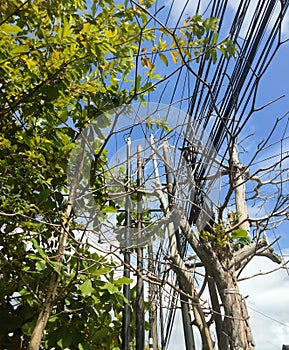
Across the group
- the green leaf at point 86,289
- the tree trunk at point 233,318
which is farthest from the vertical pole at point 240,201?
the green leaf at point 86,289

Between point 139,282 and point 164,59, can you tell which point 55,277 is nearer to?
point 139,282

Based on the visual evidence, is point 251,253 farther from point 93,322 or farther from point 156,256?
point 93,322

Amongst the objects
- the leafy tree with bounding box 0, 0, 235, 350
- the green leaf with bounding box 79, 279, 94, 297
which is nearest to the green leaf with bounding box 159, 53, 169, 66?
the leafy tree with bounding box 0, 0, 235, 350

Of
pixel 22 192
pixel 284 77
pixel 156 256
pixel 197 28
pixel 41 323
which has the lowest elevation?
pixel 41 323

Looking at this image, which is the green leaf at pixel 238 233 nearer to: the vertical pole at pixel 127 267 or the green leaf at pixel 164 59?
the vertical pole at pixel 127 267

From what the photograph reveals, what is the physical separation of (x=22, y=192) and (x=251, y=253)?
3.66 feet

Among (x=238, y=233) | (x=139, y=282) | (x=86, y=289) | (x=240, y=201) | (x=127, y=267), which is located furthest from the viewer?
(x=240, y=201)

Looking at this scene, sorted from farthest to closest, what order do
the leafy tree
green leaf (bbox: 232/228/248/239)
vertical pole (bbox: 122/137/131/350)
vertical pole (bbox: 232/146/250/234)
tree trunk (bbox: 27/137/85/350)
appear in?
vertical pole (bbox: 232/146/250/234) → green leaf (bbox: 232/228/248/239) → vertical pole (bbox: 122/137/131/350) → the leafy tree → tree trunk (bbox: 27/137/85/350)

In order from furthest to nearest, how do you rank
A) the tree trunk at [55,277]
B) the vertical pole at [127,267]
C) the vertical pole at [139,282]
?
the vertical pole at [139,282], the vertical pole at [127,267], the tree trunk at [55,277]

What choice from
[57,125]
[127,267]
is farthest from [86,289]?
[57,125]

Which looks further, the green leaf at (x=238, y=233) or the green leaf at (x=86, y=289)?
the green leaf at (x=238, y=233)

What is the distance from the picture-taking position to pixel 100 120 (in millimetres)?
1274

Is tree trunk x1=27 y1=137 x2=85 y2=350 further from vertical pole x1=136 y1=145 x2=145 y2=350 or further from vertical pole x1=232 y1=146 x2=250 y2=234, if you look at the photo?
vertical pole x1=232 y1=146 x2=250 y2=234

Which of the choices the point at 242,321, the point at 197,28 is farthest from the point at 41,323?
the point at 197,28
